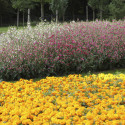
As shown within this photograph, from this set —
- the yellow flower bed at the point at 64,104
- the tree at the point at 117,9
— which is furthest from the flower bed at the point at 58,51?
the tree at the point at 117,9

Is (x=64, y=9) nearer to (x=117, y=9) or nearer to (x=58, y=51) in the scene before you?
(x=117, y=9)

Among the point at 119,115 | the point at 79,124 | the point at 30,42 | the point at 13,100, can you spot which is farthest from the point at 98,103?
the point at 30,42

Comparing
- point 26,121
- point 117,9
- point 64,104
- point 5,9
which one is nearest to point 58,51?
point 64,104

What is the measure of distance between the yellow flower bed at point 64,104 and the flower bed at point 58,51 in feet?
6.68

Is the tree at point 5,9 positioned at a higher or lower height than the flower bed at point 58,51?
higher

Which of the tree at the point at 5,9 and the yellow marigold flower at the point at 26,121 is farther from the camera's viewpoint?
the tree at the point at 5,9

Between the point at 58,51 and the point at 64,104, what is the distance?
13.9 feet

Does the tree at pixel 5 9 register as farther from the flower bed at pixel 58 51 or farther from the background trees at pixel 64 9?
the flower bed at pixel 58 51

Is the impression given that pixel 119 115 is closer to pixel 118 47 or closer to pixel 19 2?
pixel 118 47

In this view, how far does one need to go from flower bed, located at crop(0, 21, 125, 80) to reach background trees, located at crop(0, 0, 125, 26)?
4.78 m

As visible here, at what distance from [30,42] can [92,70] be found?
7.57 ft

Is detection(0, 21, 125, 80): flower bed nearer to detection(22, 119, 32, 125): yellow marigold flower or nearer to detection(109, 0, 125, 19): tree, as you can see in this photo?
detection(22, 119, 32, 125): yellow marigold flower

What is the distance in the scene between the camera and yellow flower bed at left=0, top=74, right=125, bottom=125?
119 inches

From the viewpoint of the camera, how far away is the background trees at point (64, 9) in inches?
1148
